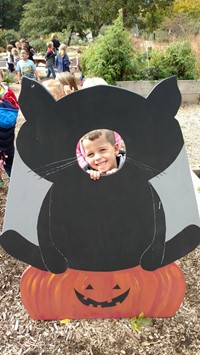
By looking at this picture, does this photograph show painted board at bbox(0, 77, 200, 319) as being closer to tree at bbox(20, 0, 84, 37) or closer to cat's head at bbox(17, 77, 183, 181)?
cat's head at bbox(17, 77, 183, 181)

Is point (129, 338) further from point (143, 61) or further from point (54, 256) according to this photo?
point (143, 61)

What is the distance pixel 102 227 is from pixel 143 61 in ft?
21.2

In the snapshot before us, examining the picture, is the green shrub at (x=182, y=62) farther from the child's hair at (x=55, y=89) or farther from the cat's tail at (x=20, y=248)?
the cat's tail at (x=20, y=248)

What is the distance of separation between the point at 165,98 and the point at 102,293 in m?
1.09

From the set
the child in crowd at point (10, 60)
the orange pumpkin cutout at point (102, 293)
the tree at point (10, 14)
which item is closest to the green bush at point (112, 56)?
the child in crowd at point (10, 60)

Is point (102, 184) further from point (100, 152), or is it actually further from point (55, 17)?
point (55, 17)

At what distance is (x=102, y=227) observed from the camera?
162 cm

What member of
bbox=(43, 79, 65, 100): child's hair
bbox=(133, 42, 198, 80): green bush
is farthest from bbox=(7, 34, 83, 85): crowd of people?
bbox=(43, 79, 65, 100): child's hair

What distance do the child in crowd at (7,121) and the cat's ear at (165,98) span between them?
6.20ft

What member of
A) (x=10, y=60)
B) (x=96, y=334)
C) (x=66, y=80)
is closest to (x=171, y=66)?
(x=66, y=80)

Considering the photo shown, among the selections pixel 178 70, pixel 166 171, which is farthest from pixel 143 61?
pixel 166 171

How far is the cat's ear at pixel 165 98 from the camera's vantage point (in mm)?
1388

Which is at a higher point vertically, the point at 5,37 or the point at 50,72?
the point at 5,37

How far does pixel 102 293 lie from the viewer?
6.04ft
